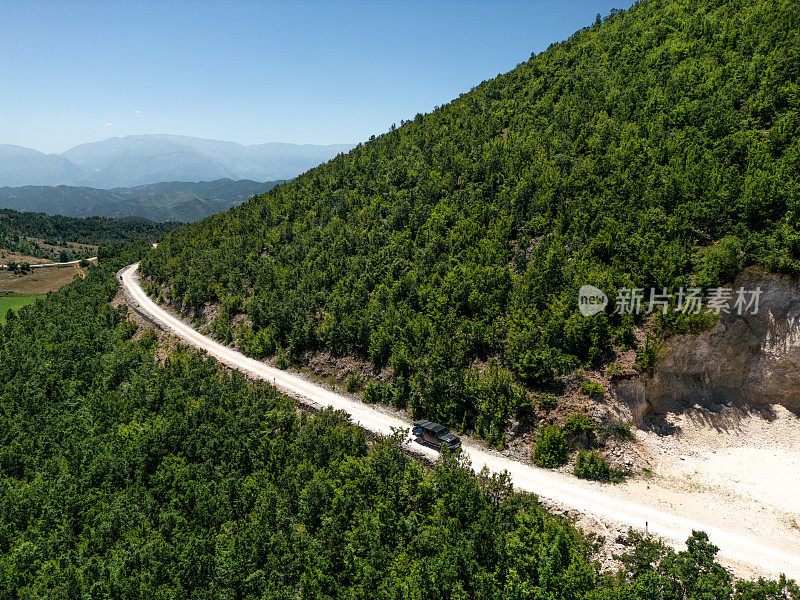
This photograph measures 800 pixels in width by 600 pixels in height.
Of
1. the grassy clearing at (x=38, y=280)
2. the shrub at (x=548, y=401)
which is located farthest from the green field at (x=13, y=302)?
the shrub at (x=548, y=401)

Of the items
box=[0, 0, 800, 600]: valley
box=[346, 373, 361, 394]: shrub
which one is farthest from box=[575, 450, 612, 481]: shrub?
box=[346, 373, 361, 394]: shrub

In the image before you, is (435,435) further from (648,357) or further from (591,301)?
(648,357)

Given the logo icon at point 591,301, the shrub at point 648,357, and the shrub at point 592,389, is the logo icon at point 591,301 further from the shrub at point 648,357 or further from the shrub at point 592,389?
the shrub at point 592,389

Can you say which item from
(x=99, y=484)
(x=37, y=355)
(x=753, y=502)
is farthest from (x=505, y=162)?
(x=37, y=355)

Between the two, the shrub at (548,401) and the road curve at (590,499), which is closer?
the road curve at (590,499)

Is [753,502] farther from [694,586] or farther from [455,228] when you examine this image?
[455,228]

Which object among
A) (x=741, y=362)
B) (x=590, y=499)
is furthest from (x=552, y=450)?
(x=741, y=362)
